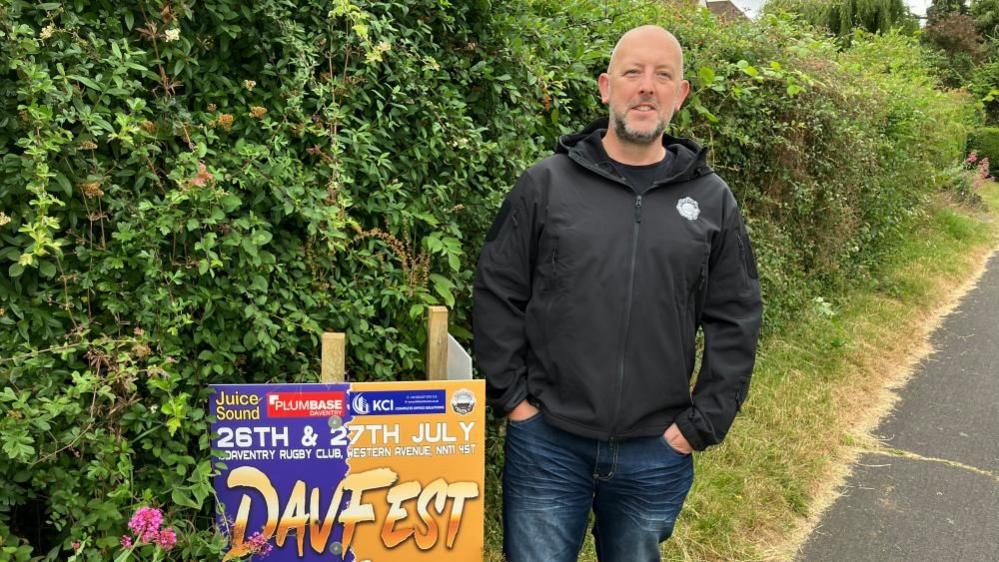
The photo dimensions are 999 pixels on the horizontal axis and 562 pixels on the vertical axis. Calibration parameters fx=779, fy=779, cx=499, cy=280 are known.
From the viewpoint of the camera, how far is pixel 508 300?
8.16 feet

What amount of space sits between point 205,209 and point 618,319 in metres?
1.24

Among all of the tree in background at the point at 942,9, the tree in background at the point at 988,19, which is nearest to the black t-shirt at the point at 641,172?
the tree in background at the point at 942,9

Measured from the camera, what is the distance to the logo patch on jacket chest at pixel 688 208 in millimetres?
2439

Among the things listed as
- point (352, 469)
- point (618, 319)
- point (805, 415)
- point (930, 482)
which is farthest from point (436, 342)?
point (930, 482)

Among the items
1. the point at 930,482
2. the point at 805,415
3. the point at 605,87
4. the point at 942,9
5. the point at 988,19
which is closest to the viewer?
the point at 605,87

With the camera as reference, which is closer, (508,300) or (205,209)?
(205,209)

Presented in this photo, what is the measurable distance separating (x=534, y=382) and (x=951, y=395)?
5.19m

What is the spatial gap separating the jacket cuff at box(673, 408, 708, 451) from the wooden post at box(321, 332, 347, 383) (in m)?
1.07

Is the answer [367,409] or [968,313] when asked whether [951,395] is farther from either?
[367,409]

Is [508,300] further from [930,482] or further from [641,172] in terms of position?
[930,482]

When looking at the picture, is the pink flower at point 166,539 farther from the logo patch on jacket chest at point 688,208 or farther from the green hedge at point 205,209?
the logo patch on jacket chest at point 688,208

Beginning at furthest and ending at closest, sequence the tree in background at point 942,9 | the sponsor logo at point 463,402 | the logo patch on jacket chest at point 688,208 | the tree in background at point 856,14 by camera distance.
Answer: the tree in background at point 942,9
the tree in background at point 856,14
the logo patch on jacket chest at point 688,208
the sponsor logo at point 463,402

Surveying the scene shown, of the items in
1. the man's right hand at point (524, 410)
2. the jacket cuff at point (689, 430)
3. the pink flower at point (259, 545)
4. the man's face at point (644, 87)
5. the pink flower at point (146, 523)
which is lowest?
the pink flower at point (259, 545)

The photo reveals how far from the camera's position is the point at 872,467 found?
16.3 feet
